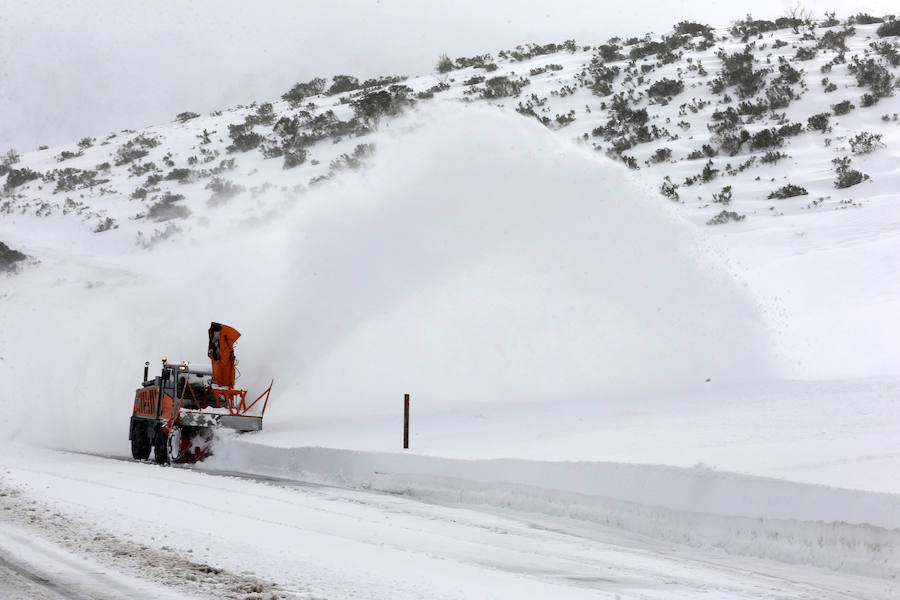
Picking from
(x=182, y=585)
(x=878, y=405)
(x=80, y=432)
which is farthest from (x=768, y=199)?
(x=182, y=585)

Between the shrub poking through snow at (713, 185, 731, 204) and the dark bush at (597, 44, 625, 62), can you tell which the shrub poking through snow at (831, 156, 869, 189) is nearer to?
the shrub poking through snow at (713, 185, 731, 204)

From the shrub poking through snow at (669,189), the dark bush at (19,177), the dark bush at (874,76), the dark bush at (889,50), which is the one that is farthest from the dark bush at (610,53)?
the dark bush at (19,177)

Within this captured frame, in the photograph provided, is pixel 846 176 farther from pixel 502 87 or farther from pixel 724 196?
pixel 502 87

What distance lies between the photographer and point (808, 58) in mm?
35000

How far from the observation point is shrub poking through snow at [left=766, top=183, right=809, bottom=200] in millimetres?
24428

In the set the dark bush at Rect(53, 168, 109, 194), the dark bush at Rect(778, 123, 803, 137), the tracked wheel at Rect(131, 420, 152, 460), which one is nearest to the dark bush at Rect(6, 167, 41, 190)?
the dark bush at Rect(53, 168, 109, 194)

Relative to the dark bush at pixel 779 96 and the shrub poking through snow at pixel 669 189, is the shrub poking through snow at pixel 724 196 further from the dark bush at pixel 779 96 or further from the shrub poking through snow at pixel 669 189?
the dark bush at pixel 779 96

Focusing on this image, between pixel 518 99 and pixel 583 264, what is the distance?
24928mm

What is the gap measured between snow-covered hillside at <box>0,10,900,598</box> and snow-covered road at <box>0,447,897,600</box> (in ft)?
0.29

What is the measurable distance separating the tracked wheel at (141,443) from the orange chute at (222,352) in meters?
1.54

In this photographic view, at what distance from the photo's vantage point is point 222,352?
583 inches

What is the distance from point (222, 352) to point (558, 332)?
5984mm

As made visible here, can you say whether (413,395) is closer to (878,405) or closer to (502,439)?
(502,439)

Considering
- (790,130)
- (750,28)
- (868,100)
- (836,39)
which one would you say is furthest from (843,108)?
(750,28)
